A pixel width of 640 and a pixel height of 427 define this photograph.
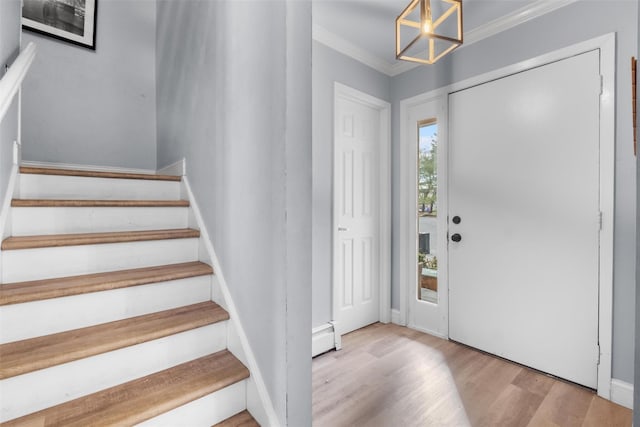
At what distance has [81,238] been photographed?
139cm

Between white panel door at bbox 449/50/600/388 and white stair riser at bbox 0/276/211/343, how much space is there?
200cm

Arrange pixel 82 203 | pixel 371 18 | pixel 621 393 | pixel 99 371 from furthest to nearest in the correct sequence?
pixel 371 18, pixel 621 393, pixel 82 203, pixel 99 371

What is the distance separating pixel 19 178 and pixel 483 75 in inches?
119

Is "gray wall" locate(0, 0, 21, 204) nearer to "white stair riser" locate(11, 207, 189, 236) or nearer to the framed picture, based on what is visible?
"white stair riser" locate(11, 207, 189, 236)

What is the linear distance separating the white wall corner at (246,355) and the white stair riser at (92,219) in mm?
363

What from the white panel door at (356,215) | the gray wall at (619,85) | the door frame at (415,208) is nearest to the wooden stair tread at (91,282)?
the white panel door at (356,215)

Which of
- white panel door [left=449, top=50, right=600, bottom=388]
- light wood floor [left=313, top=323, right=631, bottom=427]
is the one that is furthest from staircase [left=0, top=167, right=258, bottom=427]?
white panel door [left=449, top=50, right=600, bottom=388]

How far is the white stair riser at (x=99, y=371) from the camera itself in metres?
0.96

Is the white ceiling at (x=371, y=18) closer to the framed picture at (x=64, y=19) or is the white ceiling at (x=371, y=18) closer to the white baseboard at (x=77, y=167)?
the framed picture at (x=64, y=19)

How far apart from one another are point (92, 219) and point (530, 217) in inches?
106

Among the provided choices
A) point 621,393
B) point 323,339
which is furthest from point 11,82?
point 621,393

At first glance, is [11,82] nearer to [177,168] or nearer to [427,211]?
[177,168]

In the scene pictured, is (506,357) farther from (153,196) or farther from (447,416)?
(153,196)

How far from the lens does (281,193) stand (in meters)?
1.11
